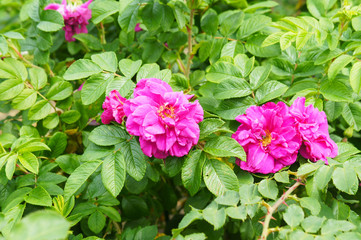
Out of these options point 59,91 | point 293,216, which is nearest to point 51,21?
point 59,91

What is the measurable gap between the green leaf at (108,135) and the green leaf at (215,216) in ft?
1.05

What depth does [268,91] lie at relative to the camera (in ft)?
3.54

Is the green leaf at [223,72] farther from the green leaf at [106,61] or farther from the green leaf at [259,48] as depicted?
the green leaf at [106,61]

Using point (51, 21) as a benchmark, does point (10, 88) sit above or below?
below

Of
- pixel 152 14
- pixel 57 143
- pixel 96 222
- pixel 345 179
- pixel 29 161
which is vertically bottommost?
pixel 96 222

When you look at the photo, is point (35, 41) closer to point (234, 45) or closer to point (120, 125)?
point (120, 125)

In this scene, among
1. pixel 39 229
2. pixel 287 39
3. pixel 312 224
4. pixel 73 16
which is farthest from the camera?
pixel 73 16

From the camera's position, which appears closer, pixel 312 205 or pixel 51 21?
pixel 312 205

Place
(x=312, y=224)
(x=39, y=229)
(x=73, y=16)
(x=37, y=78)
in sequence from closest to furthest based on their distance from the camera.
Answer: (x=39, y=229) → (x=312, y=224) → (x=37, y=78) → (x=73, y=16)

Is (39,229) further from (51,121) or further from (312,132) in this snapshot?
(51,121)

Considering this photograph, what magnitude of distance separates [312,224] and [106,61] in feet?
2.43

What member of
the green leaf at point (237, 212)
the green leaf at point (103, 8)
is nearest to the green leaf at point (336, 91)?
the green leaf at point (237, 212)

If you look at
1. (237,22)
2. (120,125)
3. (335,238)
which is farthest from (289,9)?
(335,238)

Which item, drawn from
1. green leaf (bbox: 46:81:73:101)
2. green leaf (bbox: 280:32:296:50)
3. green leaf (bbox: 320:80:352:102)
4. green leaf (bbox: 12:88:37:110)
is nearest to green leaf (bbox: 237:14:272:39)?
green leaf (bbox: 280:32:296:50)
